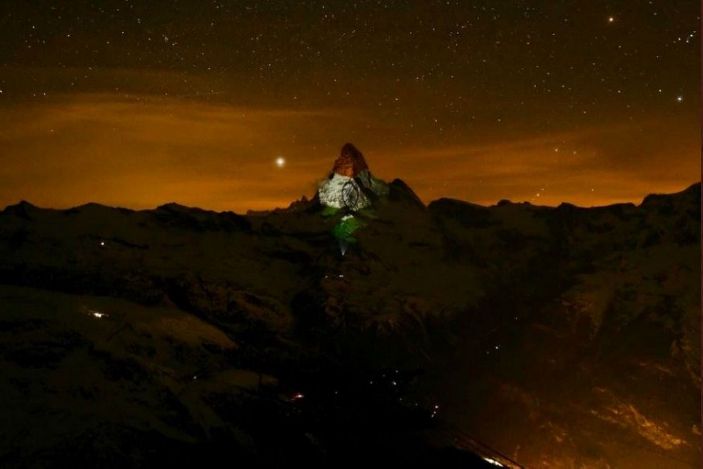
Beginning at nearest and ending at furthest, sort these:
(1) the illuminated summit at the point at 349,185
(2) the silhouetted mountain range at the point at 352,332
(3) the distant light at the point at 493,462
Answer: (3) the distant light at the point at 493,462 → (2) the silhouetted mountain range at the point at 352,332 → (1) the illuminated summit at the point at 349,185

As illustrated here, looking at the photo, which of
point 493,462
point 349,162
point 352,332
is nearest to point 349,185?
point 349,162

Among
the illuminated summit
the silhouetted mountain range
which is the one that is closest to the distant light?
the silhouetted mountain range

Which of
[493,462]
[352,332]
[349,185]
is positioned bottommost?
[493,462]

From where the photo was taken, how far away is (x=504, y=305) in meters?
81.3

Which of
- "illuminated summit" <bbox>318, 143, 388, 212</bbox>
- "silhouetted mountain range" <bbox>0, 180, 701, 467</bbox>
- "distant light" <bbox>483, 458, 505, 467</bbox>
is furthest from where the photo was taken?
"illuminated summit" <bbox>318, 143, 388, 212</bbox>

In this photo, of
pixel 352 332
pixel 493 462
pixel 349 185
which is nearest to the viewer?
pixel 493 462

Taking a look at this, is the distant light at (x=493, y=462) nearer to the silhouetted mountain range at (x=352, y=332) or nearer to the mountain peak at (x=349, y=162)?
the silhouetted mountain range at (x=352, y=332)

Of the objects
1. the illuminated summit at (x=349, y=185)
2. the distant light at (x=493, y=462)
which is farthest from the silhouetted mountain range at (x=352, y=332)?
the distant light at (x=493, y=462)

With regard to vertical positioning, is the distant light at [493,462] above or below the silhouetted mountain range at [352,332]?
below

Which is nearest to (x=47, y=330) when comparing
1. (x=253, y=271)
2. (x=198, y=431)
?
(x=198, y=431)

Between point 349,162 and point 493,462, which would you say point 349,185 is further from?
point 493,462

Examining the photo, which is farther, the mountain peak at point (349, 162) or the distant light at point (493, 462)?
the mountain peak at point (349, 162)

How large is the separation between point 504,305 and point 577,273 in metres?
10.5

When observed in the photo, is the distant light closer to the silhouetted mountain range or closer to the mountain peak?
the silhouetted mountain range
